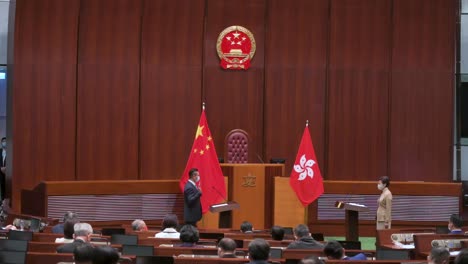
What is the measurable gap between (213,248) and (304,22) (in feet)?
31.5

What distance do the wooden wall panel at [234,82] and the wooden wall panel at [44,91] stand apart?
2657 millimetres

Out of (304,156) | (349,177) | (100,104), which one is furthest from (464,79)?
(100,104)

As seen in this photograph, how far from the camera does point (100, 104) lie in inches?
691

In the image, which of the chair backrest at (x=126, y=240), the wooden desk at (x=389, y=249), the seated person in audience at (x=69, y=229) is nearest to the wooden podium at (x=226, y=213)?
the wooden desk at (x=389, y=249)

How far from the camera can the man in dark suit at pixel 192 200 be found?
14062 millimetres

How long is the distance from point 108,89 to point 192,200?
4384 mm

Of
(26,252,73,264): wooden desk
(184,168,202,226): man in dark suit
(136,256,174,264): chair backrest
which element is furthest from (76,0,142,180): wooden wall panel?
(136,256,174,264): chair backrest

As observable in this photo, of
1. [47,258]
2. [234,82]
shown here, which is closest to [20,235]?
[47,258]

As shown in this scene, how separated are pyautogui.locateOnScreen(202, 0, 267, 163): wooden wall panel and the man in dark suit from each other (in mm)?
3779

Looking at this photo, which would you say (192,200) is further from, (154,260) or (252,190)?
(154,260)

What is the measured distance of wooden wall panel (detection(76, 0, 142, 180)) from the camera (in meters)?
17.5

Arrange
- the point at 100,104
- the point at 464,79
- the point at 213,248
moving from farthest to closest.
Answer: the point at 464,79 < the point at 100,104 < the point at 213,248

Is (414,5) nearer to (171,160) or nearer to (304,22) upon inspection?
(304,22)

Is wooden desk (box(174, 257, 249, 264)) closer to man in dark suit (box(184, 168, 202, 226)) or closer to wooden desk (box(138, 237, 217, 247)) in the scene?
wooden desk (box(138, 237, 217, 247))
